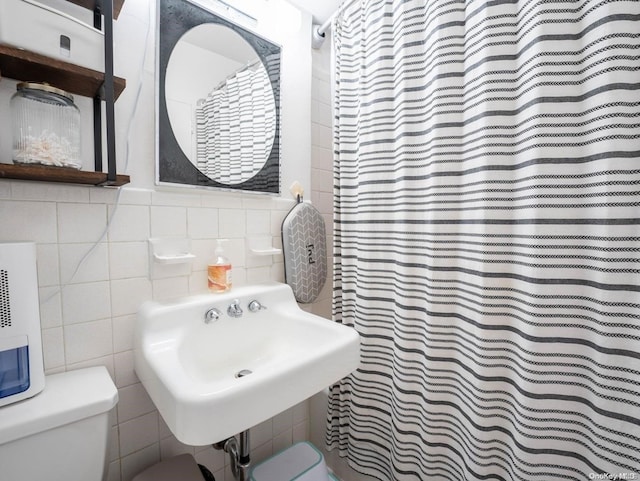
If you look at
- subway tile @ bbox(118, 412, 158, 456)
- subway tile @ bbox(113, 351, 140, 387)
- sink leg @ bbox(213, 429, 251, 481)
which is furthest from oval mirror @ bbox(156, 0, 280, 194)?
sink leg @ bbox(213, 429, 251, 481)

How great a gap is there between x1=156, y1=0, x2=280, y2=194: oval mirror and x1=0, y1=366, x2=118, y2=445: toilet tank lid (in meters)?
0.59

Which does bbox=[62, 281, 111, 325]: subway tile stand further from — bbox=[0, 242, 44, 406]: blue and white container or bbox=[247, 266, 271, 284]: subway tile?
bbox=[247, 266, 271, 284]: subway tile

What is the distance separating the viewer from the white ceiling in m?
1.21

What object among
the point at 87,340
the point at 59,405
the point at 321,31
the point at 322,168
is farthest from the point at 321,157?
the point at 59,405

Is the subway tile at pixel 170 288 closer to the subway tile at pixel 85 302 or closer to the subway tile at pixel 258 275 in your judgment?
the subway tile at pixel 85 302

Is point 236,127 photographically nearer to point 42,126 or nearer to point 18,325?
point 42,126

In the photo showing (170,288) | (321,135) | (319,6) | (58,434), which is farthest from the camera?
(321,135)

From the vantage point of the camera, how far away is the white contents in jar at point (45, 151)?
63 cm

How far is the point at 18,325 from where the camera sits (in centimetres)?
59

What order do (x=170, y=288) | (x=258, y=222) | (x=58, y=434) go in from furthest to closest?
(x=258, y=222) < (x=170, y=288) < (x=58, y=434)

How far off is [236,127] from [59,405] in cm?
97

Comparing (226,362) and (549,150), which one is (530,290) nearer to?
(549,150)

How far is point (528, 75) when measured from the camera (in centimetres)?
66

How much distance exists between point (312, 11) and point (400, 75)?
0.66m
